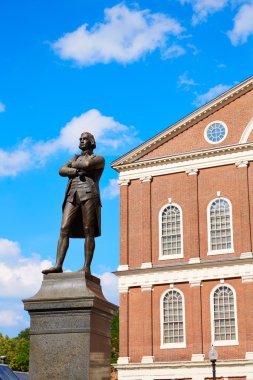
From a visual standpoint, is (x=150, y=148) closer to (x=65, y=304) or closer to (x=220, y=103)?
(x=220, y=103)

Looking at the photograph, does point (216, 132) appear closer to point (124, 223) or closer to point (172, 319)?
point (124, 223)

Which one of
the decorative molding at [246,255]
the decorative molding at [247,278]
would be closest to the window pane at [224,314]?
the decorative molding at [247,278]

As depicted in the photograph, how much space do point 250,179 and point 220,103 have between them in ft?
16.9

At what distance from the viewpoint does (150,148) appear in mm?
40844

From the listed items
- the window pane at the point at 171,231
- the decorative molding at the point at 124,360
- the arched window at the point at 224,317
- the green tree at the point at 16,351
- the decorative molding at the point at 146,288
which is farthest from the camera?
the green tree at the point at 16,351

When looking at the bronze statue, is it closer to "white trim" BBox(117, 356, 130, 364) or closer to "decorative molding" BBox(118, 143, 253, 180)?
"decorative molding" BBox(118, 143, 253, 180)

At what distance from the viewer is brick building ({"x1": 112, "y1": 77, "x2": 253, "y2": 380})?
35.6 metres

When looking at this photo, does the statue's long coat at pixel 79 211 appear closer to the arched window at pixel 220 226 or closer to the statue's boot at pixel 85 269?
the statue's boot at pixel 85 269

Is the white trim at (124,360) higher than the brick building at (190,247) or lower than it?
lower

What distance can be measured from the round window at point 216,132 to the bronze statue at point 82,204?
1139 inches

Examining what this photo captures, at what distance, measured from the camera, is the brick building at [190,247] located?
35562 millimetres

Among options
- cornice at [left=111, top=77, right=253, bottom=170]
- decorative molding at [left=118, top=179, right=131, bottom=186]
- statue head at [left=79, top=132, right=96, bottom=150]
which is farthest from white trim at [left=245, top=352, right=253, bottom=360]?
statue head at [left=79, top=132, right=96, bottom=150]

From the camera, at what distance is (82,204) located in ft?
34.8

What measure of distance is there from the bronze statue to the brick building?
25.7 m
